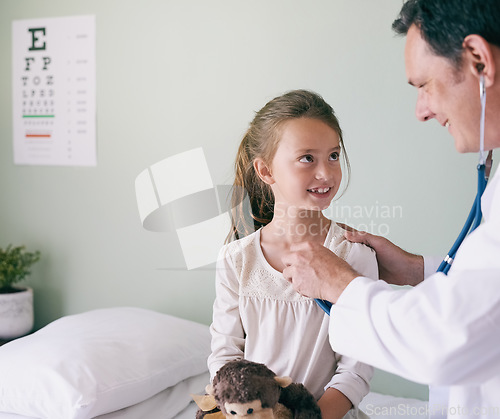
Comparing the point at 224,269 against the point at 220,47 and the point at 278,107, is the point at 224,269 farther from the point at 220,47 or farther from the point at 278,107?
the point at 220,47

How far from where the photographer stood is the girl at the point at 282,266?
1385mm

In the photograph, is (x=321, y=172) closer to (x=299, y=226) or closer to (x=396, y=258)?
(x=299, y=226)

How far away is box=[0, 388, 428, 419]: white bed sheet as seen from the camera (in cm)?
179

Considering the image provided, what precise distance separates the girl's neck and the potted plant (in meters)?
1.49

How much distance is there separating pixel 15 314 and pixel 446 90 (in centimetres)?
212

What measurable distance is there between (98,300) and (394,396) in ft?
4.52

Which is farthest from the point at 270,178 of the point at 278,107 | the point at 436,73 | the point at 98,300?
the point at 98,300

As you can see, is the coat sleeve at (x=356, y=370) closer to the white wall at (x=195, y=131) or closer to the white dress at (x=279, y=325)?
the white dress at (x=279, y=325)

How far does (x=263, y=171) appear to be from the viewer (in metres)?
1.52

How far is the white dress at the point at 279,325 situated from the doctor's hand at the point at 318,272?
22cm

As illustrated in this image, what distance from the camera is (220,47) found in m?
2.31

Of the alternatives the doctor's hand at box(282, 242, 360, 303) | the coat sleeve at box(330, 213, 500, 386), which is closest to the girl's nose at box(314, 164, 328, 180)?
the doctor's hand at box(282, 242, 360, 303)

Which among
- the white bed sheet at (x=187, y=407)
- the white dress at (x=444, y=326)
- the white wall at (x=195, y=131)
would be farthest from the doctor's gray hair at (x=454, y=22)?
the white bed sheet at (x=187, y=407)

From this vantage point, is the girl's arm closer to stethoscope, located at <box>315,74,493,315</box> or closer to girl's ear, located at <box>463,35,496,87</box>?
stethoscope, located at <box>315,74,493,315</box>
